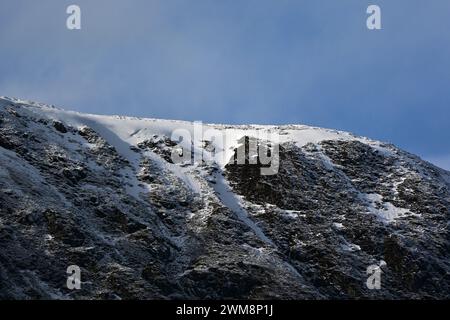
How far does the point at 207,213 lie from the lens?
6512 cm

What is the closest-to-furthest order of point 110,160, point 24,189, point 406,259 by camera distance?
point 24,189 < point 406,259 < point 110,160

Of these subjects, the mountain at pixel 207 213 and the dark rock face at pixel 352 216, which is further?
the dark rock face at pixel 352 216

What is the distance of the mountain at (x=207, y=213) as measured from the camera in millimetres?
53562

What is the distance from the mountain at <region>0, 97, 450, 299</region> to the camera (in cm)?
5356

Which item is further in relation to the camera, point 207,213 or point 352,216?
point 352,216

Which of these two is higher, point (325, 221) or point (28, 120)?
point (28, 120)

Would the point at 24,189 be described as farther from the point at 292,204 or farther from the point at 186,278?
the point at 292,204

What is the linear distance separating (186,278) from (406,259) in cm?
2112

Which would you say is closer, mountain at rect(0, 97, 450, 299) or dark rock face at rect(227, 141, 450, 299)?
mountain at rect(0, 97, 450, 299)

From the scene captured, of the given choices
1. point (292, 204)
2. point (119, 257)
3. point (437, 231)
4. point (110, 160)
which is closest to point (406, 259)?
point (437, 231)

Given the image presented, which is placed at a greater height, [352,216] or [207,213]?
[207,213]

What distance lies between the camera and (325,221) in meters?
67.3
